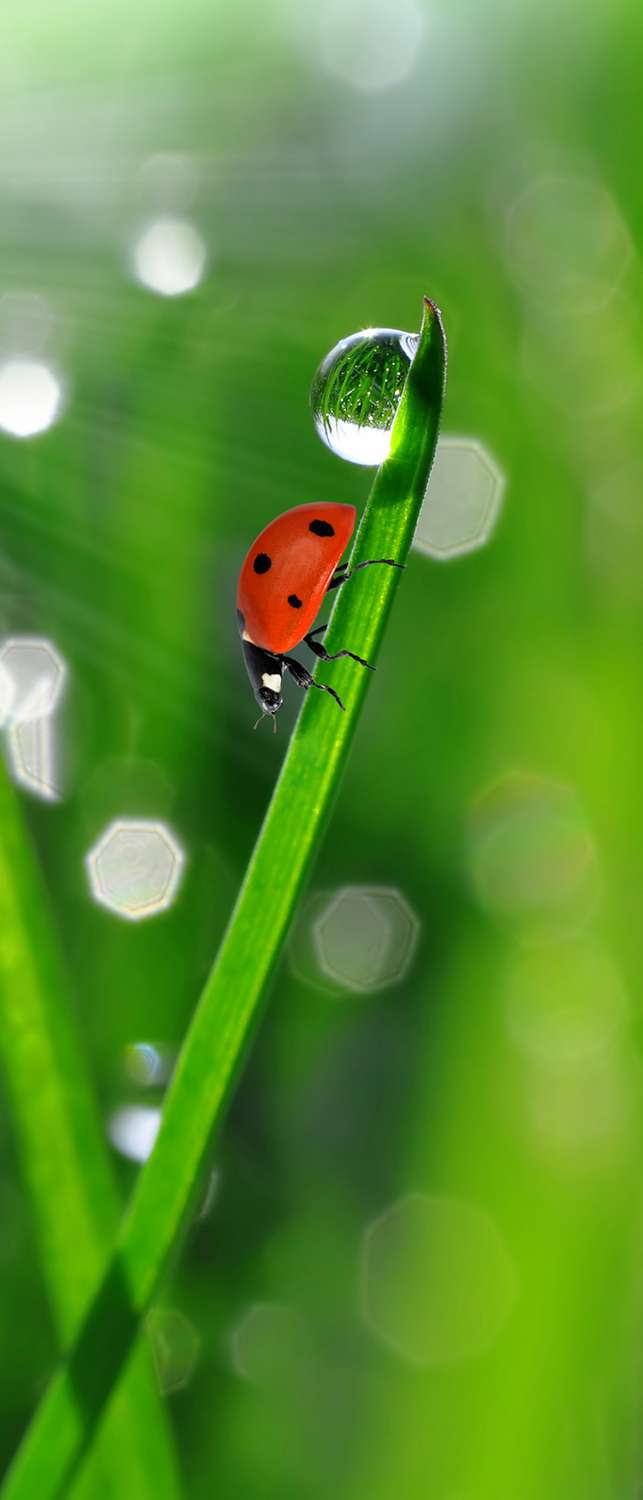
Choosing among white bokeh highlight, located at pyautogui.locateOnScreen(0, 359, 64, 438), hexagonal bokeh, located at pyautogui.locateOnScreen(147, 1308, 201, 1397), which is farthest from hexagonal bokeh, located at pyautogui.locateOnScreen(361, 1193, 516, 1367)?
white bokeh highlight, located at pyautogui.locateOnScreen(0, 359, 64, 438)

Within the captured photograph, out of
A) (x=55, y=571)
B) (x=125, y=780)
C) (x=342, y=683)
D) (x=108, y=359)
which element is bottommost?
(x=342, y=683)

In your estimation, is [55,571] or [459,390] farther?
[459,390]

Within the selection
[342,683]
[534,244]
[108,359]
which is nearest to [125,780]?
[108,359]

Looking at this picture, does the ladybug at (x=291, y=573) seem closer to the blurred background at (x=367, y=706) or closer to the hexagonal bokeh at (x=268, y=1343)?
the blurred background at (x=367, y=706)

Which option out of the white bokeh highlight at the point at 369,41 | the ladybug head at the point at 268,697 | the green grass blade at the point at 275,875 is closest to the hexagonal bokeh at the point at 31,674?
the ladybug head at the point at 268,697

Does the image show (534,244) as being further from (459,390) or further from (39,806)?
(39,806)

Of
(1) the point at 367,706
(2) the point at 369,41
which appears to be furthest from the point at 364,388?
(2) the point at 369,41

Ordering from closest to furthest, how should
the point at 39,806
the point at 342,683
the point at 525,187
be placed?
the point at 342,683 < the point at 39,806 < the point at 525,187
